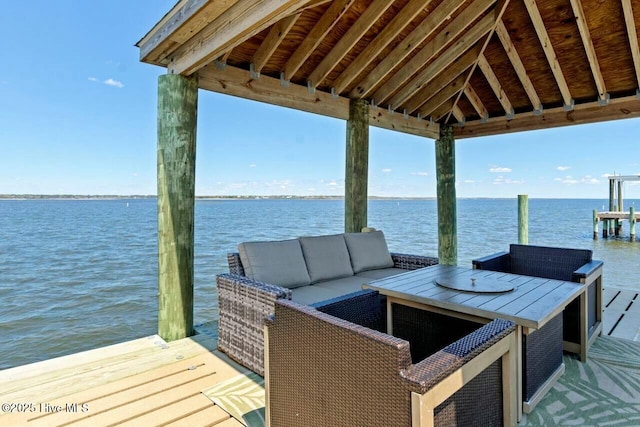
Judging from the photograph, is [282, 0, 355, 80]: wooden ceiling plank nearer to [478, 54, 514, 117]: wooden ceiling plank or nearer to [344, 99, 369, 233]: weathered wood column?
[344, 99, 369, 233]: weathered wood column

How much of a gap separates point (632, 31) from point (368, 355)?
3.71 metres

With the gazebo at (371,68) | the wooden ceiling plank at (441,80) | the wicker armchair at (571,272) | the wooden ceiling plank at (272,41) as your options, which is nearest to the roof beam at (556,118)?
the gazebo at (371,68)

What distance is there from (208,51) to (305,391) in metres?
2.14

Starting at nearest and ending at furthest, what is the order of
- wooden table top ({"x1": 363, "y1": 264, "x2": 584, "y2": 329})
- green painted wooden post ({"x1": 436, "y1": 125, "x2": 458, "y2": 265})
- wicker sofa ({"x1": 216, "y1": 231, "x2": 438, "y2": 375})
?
1. wooden table top ({"x1": 363, "y1": 264, "x2": 584, "y2": 329})
2. wicker sofa ({"x1": 216, "y1": 231, "x2": 438, "y2": 375})
3. green painted wooden post ({"x1": 436, "y1": 125, "x2": 458, "y2": 265})

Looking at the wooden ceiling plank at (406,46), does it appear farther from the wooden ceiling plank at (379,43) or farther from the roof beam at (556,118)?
the roof beam at (556,118)

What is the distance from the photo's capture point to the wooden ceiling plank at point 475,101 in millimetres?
4507

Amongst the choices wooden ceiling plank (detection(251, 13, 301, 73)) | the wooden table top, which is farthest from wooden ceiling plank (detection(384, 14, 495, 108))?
the wooden table top

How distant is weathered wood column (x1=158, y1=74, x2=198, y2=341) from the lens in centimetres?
271

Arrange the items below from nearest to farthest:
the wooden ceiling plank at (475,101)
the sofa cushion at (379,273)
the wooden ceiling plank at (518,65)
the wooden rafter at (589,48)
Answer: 1. the wooden rafter at (589,48)
2. the sofa cushion at (379,273)
3. the wooden ceiling plank at (518,65)
4. the wooden ceiling plank at (475,101)

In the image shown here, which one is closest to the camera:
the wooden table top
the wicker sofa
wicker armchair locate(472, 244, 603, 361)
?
the wooden table top

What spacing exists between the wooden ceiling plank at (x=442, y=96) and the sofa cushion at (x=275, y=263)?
2.91 metres

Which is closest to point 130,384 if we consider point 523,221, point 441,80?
point 441,80

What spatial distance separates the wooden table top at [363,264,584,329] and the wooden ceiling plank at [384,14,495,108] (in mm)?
2269

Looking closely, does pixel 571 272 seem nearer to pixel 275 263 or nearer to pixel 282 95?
pixel 275 263
